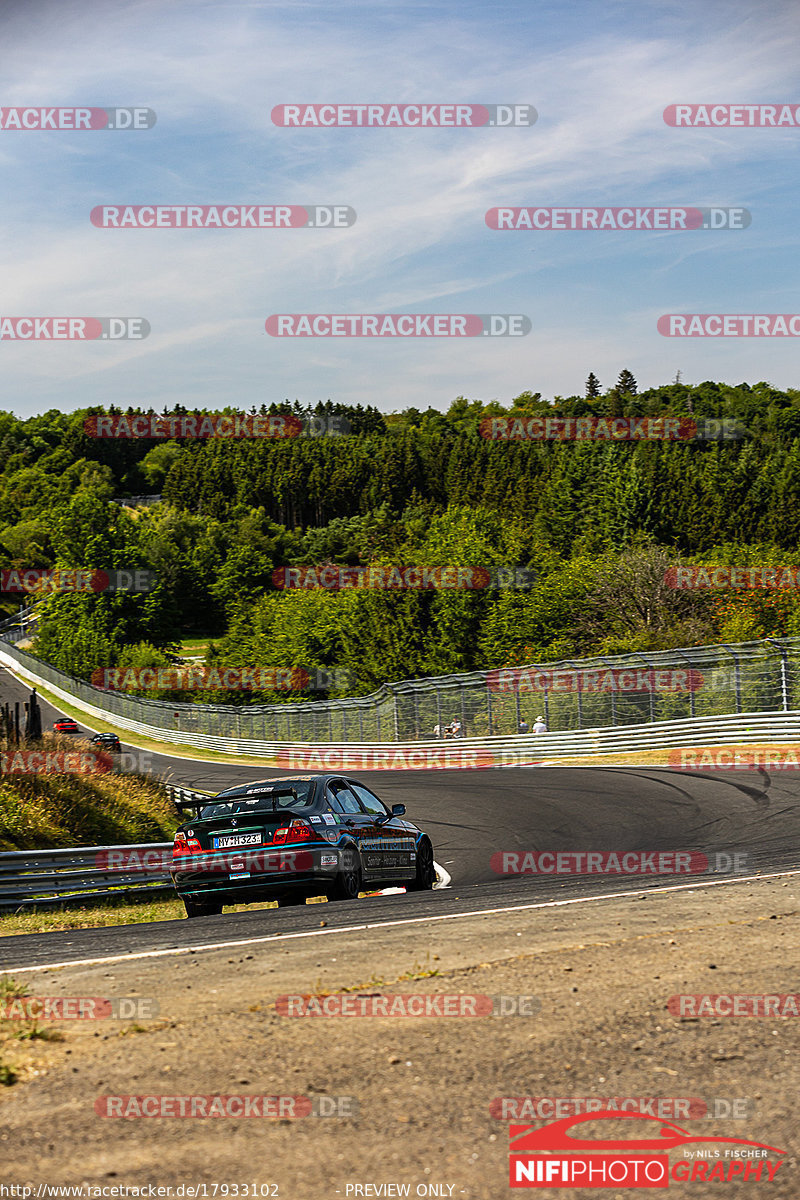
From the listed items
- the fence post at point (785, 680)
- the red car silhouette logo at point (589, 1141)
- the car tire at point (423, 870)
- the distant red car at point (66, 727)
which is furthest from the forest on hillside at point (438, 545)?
the red car silhouette logo at point (589, 1141)

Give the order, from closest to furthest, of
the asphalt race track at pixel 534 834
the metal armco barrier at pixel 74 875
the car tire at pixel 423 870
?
the asphalt race track at pixel 534 834 → the metal armco barrier at pixel 74 875 → the car tire at pixel 423 870

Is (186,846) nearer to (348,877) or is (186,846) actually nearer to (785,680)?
(348,877)

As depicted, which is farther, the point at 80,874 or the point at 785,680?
the point at 785,680

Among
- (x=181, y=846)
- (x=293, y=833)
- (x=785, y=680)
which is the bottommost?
(x=181, y=846)

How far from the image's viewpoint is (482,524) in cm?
11100

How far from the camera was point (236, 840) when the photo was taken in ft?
35.3

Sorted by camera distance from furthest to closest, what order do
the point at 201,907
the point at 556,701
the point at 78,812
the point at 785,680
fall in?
the point at 556,701 → the point at 785,680 → the point at 78,812 → the point at 201,907

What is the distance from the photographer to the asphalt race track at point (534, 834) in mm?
8812

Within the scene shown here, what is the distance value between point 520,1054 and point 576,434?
13869cm

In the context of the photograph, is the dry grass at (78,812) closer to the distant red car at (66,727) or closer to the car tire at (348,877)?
the car tire at (348,877)

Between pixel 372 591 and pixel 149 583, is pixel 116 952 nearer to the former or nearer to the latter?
pixel 372 591

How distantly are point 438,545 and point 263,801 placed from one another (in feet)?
313

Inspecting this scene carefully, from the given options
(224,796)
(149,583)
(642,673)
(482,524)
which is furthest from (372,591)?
(224,796)

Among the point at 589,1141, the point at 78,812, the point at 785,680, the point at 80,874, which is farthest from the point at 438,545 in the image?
the point at 589,1141
